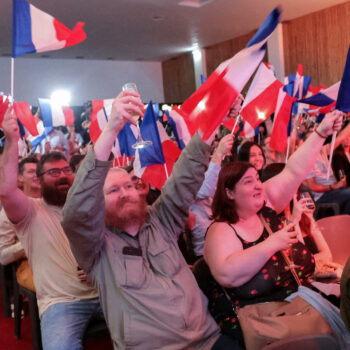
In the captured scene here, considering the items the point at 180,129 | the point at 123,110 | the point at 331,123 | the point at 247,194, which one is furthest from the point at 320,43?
the point at 123,110

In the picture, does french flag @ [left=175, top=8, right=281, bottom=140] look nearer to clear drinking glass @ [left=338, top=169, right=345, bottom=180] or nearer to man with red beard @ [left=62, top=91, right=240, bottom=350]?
man with red beard @ [left=62, top=91, right=240, bottom=350]

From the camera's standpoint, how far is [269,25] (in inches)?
74.3

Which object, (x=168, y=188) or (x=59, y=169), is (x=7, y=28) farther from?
(x=168, y=188)

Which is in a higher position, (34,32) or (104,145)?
(34,32)

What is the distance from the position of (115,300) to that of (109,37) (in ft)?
36.3

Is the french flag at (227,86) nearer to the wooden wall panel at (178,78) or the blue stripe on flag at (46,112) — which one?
the blue stripe on flag at (46,112)

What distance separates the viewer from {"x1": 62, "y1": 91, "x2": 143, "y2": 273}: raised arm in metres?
1.65

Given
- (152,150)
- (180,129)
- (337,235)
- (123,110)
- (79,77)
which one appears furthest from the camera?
(79,77)

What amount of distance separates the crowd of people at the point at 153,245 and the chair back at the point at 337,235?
1.04 feet

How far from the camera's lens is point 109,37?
1201cm

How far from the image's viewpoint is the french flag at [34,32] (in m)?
2.51

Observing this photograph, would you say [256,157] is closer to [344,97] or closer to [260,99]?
[260,99]

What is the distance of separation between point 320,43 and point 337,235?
8.54 metres

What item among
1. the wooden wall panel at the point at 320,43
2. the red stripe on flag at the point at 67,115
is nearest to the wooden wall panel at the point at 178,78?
the wooden wall panel at the point at 320,43
